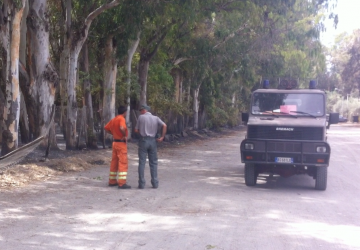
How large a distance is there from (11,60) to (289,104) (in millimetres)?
7306

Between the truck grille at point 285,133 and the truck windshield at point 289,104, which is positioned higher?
the truck windshield at point 289,104

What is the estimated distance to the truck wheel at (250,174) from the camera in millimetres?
12441

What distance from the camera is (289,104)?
13.2 meters

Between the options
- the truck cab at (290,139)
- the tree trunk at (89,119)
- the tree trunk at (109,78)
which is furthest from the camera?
the tree trunk at (109,78)

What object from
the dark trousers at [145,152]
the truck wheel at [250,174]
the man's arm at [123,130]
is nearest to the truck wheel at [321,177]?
the truck wheel at [250,174]

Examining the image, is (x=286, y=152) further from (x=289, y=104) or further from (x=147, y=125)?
(x=147, y=125)

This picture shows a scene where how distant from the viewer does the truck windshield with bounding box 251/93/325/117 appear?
12953mm

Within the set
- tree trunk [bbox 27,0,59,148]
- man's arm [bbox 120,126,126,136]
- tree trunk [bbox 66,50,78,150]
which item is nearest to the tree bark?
tree trunk [bbox 66,50,78,150]

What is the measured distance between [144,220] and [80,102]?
1548 centimetres

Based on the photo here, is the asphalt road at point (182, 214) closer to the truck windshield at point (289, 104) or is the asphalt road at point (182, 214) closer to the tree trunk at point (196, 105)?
the truck windshield at point (289, 104)

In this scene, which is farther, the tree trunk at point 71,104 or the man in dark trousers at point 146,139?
the tree trunk at point 71,104

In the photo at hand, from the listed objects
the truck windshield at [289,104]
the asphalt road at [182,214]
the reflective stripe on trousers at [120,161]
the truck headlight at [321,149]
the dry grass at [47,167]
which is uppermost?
the truck windshield at [289,104]

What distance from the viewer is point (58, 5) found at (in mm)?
19766

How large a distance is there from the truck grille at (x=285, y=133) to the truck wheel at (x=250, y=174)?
2.30 feet
